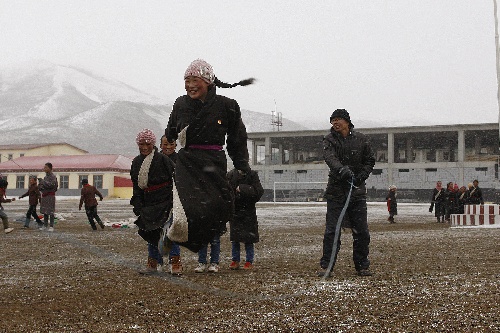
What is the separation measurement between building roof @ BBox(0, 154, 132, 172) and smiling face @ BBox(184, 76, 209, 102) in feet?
216

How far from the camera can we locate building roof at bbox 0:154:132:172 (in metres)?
69.7

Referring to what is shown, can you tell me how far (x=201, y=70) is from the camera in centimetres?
447

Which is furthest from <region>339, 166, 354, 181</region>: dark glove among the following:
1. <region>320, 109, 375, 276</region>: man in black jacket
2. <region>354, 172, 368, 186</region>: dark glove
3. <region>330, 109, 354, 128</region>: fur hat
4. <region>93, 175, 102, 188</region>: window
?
<region>93, 175, 102, 188</region>: window

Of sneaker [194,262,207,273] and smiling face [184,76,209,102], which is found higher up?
smiling face [184,76,209,102]

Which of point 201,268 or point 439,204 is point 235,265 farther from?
point 439,204

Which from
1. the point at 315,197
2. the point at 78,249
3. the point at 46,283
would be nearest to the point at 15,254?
the point at 78,249

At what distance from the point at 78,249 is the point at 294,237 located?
17.3 feet

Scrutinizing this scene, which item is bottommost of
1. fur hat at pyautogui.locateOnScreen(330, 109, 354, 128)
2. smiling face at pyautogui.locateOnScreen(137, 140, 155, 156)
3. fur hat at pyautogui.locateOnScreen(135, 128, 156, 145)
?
smiling face at pyautogui.locateOnScreen(137, 140, 155, 156)

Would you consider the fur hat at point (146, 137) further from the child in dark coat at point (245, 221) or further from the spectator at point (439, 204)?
the spectator at point (439, 204)

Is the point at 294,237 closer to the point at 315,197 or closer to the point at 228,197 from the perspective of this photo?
the point at 228,197

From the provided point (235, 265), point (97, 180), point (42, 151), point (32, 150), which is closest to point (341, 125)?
point (235, 265)

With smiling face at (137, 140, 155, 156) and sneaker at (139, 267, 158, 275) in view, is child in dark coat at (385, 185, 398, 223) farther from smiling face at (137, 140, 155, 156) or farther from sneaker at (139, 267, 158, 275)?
smiling face at (137, 140, 155, 156)

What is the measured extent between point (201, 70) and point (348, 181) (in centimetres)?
313

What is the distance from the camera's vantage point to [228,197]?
4504mm
